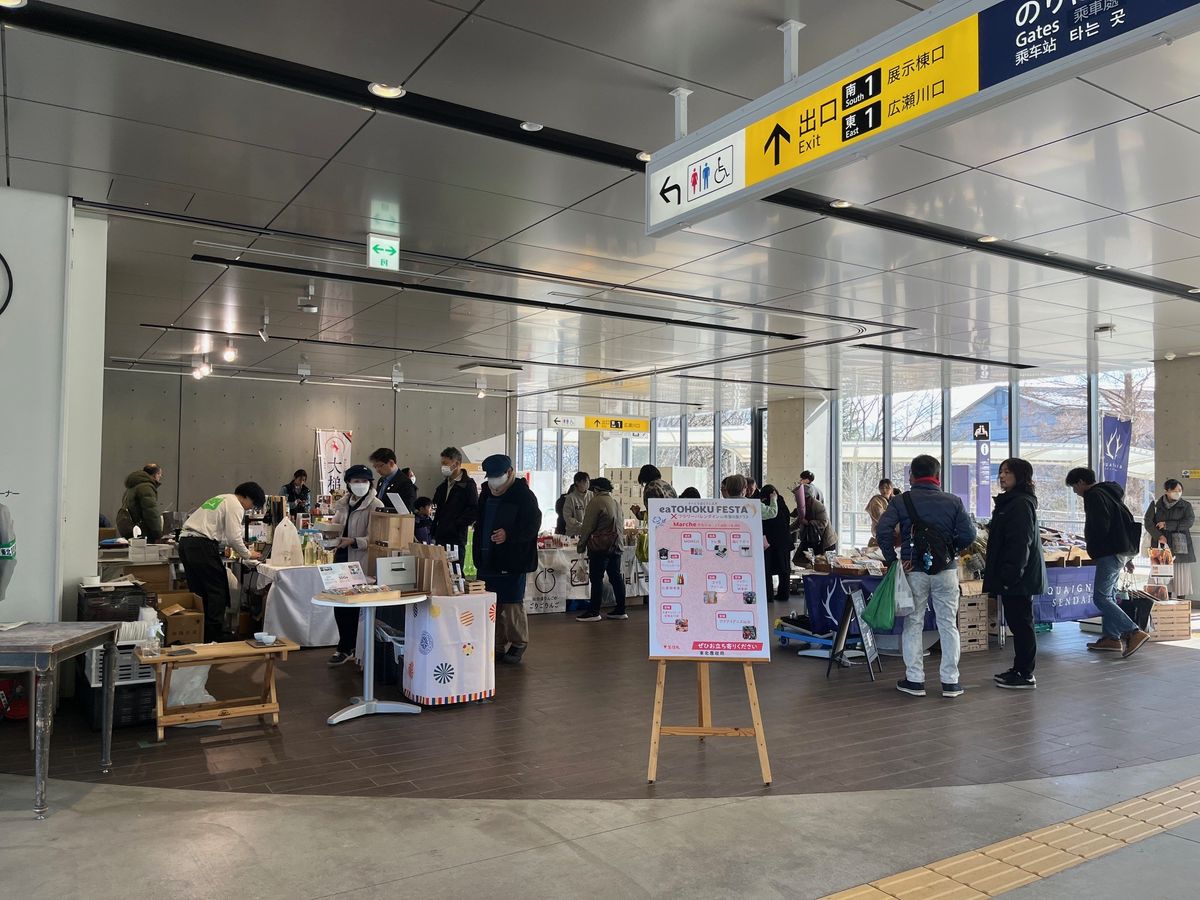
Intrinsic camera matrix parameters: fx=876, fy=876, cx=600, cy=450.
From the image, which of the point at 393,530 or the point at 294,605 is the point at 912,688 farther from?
the point at 294,605

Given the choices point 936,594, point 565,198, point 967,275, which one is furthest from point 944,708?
point 565,198

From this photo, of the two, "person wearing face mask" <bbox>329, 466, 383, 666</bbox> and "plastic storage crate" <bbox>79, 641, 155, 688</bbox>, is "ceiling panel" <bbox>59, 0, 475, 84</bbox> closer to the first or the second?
"plastic storage crate" <bbox>79, 641, 155, 688</bbox>

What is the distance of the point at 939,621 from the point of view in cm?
627

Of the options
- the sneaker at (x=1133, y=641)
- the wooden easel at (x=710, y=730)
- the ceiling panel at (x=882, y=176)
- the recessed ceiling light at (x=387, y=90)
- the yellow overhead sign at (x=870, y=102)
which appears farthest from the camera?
the sneaker at (x=1133, y=641)

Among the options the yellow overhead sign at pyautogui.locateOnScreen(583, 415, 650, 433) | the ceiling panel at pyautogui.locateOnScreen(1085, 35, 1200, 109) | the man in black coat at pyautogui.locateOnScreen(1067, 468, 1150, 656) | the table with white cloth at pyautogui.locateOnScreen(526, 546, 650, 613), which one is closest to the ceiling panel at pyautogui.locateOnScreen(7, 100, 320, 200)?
the ceiling panel at pyautogui.locateOnScreen(1085, 35, 1200, 109)

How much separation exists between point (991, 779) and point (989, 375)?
989 cm

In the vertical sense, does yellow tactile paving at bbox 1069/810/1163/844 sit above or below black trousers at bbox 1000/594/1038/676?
below

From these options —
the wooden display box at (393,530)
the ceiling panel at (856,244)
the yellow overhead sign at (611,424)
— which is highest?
the ceiling panel at (856,244)

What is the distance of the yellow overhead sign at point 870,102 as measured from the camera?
257 cm

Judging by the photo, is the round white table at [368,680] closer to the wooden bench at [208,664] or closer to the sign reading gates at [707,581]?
the wooden bench at [208,664]

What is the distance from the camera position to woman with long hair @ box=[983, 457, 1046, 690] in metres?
6.45

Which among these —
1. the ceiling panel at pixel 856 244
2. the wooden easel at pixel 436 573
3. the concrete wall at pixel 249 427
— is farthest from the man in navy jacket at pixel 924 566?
the concrete wall at pixel 249 427

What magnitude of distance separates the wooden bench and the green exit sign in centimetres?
273

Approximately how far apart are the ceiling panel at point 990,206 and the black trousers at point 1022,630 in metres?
2.70
